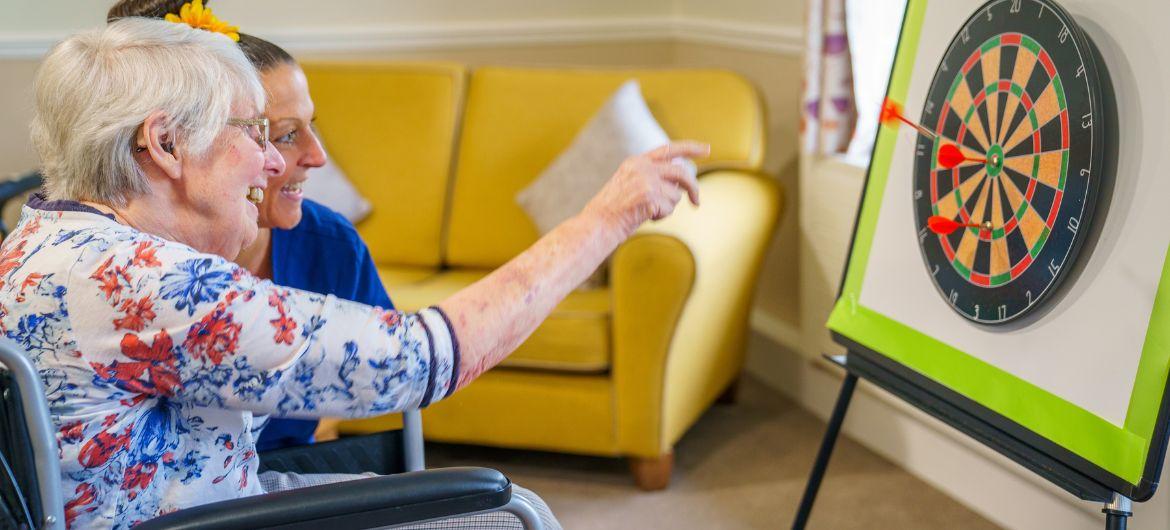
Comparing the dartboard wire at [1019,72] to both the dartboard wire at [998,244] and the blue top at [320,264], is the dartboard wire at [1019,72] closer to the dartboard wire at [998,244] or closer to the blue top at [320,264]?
the dartboard wire at [998,244]

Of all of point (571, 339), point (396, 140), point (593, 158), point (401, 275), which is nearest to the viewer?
point (571, 339)

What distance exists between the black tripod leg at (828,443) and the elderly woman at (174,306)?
2.40 ft

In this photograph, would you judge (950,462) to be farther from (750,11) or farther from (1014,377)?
(750,11)

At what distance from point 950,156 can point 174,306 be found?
3.60 feet

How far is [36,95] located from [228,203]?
225 mm

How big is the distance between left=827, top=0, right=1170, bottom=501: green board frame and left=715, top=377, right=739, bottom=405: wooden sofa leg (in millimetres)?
1228

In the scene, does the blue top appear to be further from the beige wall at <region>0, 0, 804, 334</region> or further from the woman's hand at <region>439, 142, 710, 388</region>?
the beige wall at <region>0, 0, 804, 334</region>

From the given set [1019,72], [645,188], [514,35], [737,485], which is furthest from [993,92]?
[514,35]

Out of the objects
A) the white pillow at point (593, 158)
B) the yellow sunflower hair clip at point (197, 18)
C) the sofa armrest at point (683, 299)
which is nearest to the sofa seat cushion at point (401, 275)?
the white pillow at point (593, 158)

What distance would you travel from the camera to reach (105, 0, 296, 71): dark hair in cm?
140

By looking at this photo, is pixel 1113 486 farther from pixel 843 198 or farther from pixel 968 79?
pixel 843 198

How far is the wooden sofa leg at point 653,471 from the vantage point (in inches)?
96.7

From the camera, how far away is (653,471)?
2.46 m

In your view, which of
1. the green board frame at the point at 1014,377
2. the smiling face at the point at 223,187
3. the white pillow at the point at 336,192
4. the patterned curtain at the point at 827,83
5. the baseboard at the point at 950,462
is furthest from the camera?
the white pillow at the point at 336,192
